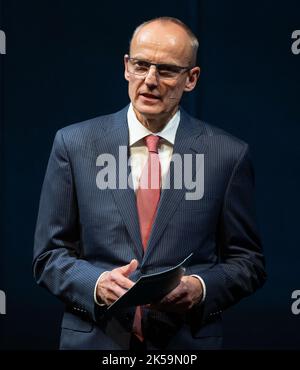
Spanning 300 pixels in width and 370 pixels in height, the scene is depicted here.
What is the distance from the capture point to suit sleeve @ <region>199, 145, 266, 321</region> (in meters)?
2.60

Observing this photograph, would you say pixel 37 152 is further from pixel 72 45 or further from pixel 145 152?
pixel 145 152

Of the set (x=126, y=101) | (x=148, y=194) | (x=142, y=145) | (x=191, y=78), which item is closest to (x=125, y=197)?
(x=148, y=194)

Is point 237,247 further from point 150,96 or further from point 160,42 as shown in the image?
point 160,42

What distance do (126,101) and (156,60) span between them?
860mm

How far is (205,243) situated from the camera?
259cm

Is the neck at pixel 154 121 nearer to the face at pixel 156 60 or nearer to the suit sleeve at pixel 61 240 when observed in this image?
the face at pixel 156 60

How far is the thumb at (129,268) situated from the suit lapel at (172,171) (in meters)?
0.12

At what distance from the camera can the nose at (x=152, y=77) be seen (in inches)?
101

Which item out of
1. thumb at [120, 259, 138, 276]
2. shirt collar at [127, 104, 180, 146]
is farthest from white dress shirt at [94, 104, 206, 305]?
thumb at [120, 259, 138, 276]

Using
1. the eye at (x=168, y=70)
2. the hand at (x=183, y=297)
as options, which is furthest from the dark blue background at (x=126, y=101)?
the hand at (x=183, y=297)

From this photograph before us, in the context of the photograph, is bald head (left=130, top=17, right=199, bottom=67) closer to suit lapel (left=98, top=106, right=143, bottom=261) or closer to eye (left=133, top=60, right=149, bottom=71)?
eye (left=133, top=60, right=149, bottom=71)

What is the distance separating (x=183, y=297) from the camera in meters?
2.47

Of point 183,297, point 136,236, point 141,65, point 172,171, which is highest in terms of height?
point 141,65
